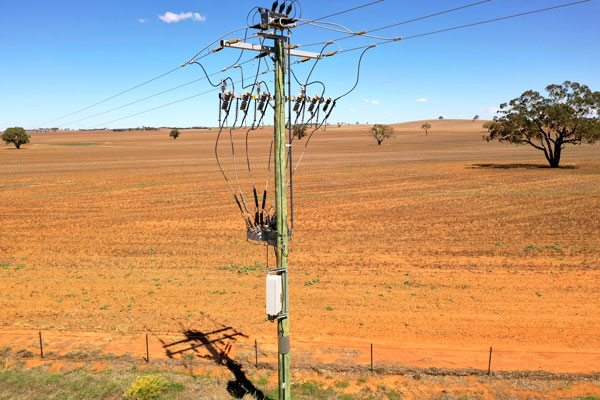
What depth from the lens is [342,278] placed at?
18.2 metres

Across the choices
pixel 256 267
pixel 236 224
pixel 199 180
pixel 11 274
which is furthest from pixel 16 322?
pixel 199 180

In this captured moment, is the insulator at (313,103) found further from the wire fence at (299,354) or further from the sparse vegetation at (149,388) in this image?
the sparse vegetation at (149,388)

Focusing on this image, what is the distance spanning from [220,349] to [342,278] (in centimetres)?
674

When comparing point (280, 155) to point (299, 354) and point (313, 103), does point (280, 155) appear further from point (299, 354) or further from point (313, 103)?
point (299, 354)

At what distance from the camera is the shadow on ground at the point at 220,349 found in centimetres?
1109

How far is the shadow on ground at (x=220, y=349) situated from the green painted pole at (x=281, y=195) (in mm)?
2021

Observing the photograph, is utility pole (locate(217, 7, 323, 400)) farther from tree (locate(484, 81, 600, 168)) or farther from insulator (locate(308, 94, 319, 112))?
tree (locate(484, 81, 600, 168))

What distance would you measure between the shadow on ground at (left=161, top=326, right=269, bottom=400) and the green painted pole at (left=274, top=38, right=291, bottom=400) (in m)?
2.02

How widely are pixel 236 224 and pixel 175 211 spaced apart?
6.58 m

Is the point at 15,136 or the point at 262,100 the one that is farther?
the point at 15,136

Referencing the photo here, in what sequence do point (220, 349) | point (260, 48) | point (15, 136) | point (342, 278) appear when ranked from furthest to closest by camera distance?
point (15, 136), point (342, 278), point (220, 349), point (260, 48)

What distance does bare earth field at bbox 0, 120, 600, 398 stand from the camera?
1295 cm

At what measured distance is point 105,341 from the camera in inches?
524

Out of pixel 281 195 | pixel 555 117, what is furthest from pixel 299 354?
pixel 555 117
